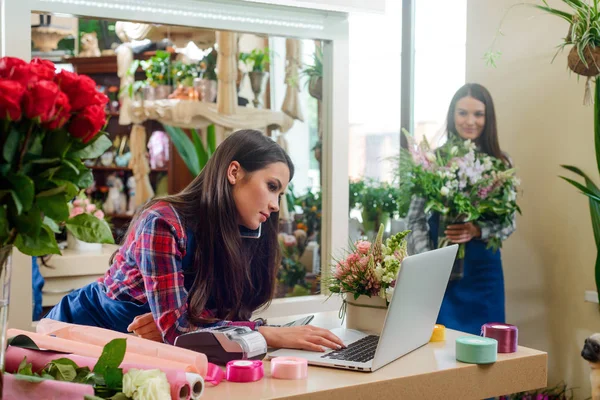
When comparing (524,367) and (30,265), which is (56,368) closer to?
(524,367)

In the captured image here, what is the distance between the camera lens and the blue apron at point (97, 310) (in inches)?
84.5

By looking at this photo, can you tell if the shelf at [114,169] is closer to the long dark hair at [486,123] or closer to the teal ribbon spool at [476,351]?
the long dark hair at [486,123]

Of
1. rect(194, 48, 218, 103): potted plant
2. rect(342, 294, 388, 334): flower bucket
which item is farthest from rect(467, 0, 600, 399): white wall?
rect(342, 294, 388, 334): flower bucket

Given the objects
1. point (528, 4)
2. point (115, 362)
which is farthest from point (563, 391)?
point (115, 362)

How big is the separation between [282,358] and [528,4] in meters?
3.05

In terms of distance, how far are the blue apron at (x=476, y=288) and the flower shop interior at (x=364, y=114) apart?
0.26 m

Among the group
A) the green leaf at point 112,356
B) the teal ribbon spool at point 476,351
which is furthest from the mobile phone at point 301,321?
the green leaf at point 112,356

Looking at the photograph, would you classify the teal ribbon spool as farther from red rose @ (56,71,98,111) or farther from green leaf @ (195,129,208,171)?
green leaf @ (195,129,208,171)

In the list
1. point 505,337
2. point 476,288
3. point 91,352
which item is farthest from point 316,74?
point 91,352

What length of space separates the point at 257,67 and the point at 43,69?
9.38ft

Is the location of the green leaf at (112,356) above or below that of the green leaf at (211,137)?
below

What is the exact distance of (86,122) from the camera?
1058mm

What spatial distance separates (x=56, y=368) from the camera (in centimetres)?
127

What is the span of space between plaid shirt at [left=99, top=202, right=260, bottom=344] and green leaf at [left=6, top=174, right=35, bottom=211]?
843 millimetres
